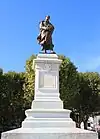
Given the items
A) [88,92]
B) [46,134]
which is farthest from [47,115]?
[88,92]

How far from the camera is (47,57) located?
725 inches

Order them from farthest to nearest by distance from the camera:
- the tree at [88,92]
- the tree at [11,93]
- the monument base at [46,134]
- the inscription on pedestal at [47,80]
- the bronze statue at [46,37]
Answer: the tree at [88,92]
the tree at [11,93]
the bronze statue at [46,37]
the inscription on pedestal at [47,80]
the monument base at [46,134]

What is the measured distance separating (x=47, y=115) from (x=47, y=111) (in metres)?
0.21

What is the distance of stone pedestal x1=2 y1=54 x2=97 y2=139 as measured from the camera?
15.2 meters

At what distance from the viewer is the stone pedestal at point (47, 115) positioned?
1522cm

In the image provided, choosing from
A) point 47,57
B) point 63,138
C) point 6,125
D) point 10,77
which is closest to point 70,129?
point 63,138

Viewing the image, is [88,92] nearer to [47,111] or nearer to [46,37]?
[46,37]

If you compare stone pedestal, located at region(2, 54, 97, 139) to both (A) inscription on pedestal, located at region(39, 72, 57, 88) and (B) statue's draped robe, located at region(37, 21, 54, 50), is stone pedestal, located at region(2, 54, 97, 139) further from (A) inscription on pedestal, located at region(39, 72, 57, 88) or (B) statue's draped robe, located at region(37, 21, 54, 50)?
(B) statue's draped robe, located at region(37, 21, 54, 50)

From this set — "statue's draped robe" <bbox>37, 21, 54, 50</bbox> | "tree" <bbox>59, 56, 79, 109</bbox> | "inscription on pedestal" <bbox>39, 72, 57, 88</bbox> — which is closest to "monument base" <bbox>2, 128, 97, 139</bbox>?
"inscription on pedestal" <bbox>39, 72, 57, 88</bbox>

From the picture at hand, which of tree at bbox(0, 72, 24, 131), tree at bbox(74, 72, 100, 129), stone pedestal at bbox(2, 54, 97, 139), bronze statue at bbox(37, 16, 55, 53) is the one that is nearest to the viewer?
stone pedestal at bbox(2, 54, 97, 139)

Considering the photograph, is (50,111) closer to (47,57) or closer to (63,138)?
(63,138)

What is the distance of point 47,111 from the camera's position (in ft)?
55.0

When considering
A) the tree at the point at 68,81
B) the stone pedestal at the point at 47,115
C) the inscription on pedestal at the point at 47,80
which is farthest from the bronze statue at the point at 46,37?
the tree at the point at 68,81

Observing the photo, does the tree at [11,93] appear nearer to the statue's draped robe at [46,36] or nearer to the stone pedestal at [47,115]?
the statue's draped robe at [46,36]
